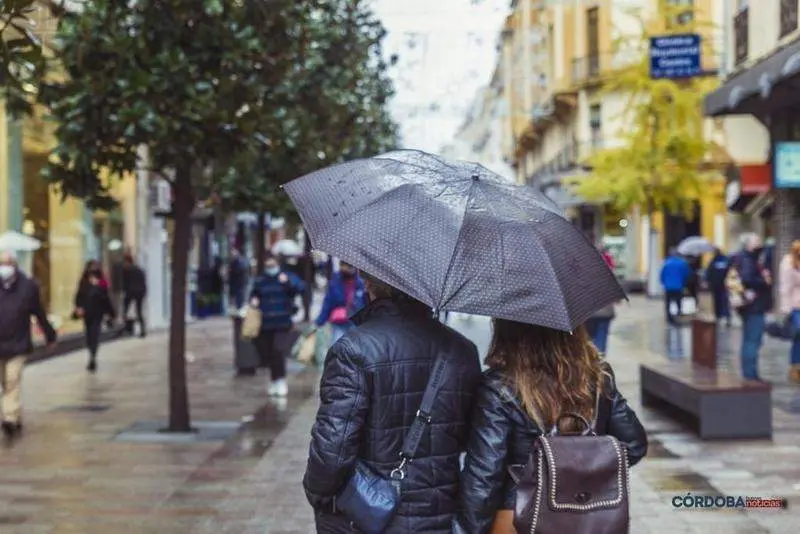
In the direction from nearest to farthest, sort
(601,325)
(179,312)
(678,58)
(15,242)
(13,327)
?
(13,327)
(179,312)
(601,325)
(15,242)
(678,58)

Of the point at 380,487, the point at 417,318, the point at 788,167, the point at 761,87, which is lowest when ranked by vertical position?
the point at 380,487

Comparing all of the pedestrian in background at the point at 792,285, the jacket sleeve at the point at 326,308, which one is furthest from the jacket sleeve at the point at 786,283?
the jacket sleeve at the point at 326,308

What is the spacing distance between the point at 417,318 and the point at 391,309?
9cm

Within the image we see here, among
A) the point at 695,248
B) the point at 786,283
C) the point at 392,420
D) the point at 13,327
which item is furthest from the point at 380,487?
the point at 695,248

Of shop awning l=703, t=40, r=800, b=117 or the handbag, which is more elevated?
shop awning l=703, t=40, r=800, b=117

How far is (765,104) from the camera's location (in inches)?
779

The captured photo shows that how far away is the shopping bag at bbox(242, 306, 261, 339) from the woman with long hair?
9115 mm

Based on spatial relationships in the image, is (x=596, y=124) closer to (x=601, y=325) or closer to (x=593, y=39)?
(x=593, y=39)

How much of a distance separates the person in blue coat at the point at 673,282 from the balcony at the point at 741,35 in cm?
453

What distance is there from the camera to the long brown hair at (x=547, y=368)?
3.47 metres

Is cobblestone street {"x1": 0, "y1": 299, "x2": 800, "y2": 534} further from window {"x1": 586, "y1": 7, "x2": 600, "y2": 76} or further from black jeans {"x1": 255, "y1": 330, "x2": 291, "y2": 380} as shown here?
window {"x1": 586, "y1": 7, "x2": 600, "y2": 76}

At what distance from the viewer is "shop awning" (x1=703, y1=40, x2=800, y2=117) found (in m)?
15.3

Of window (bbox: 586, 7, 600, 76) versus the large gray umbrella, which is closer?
the large gray umbrella

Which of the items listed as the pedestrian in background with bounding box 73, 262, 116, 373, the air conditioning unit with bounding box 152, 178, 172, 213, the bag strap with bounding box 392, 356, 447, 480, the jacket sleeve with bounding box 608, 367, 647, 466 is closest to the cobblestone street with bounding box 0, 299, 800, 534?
the pedestrian in background with bounding box 73, 262, 116, 373
